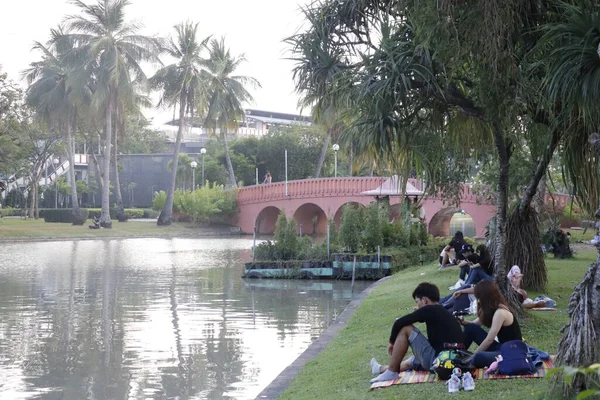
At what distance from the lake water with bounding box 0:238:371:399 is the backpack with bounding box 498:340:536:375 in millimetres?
3561

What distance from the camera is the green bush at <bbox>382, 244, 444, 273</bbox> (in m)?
25.0

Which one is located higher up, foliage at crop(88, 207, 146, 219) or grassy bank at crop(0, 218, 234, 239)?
foliage at crop(88, 207, 146, 219)

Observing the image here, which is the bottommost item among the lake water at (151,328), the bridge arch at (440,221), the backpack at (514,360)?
the lake water at (151,328)

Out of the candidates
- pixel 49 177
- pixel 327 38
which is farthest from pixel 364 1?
pixel 49 177

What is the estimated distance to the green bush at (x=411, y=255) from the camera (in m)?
25.0

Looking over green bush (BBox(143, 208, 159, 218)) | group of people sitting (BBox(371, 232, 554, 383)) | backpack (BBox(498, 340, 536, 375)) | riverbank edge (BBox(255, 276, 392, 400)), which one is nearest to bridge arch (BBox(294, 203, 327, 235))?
green bush (BBox(143, 208, 159, 218))

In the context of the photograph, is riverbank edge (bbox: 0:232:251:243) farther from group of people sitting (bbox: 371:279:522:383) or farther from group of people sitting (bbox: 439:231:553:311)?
group of people sitting (bbox: 371:279:522:383)

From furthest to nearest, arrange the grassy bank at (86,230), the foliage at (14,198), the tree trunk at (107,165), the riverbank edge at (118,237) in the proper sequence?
1. the foliage at (14,198)
2. the tree trunk at (107,165)
3. the grassy bank at (86,230)
4. the riverbank edge at (118,237)

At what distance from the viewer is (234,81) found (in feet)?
204

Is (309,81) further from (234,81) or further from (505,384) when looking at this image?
(234,81)

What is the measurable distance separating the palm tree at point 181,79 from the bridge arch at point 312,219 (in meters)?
8.99

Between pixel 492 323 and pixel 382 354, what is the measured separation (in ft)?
7.78

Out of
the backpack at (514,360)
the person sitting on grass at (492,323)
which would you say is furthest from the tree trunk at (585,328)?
the person sitting on grass at (492,323)

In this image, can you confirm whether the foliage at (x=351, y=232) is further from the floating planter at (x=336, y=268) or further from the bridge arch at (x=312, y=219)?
the bridge arch at (x=312, y=219)
